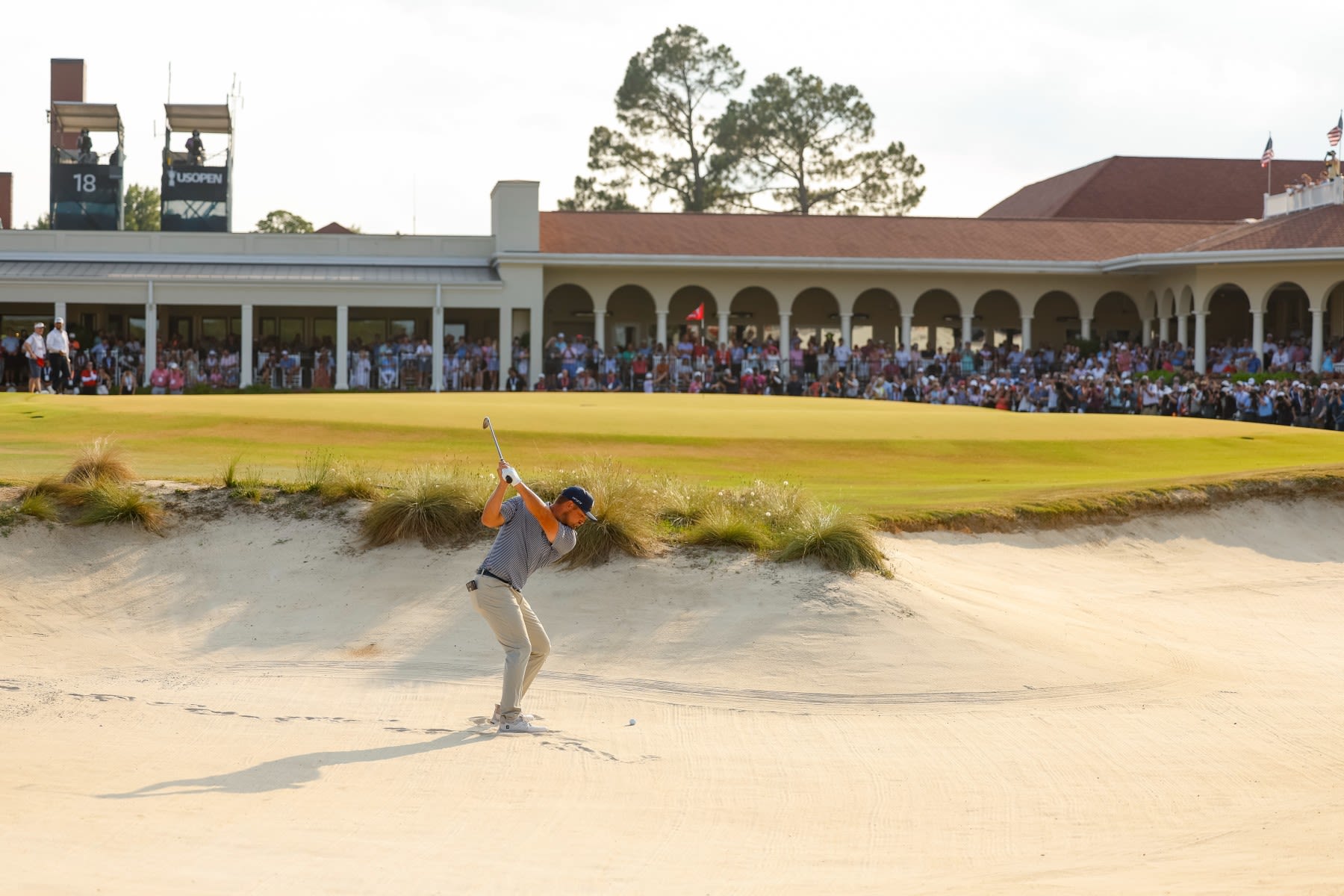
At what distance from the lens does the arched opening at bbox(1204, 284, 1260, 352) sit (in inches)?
1758

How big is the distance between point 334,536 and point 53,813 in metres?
5.86

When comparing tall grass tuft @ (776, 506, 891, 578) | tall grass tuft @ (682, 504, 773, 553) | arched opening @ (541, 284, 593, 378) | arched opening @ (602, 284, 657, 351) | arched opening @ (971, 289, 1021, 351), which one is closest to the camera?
tall grass tuft @ (776, 506, 891, 578)

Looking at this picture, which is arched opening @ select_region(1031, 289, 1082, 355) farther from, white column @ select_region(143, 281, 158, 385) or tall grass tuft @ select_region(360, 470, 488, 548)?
tall grass tuft @ select_region(360, 470, 488, 548)

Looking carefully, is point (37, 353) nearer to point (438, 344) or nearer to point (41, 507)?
point (438, 344)

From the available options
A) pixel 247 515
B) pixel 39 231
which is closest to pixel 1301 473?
pixel 247 515

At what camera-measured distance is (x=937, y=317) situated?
4756 centimetres

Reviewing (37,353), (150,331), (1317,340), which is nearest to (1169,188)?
(1317,340)

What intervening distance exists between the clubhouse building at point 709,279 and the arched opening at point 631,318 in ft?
0.17

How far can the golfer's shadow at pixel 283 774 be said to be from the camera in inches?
287

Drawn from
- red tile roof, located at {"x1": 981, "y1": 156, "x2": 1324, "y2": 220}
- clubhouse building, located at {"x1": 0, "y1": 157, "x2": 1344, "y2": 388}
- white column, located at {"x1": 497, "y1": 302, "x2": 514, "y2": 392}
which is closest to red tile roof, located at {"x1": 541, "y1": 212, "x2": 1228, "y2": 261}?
clubhouse building, located at {"x1": 0, "y1": 157, "x2": 1344, "y2": 388}

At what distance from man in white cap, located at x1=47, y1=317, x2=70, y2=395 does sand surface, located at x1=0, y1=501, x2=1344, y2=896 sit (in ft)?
54.8

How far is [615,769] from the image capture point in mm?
7973

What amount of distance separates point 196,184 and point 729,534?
38.9 metres

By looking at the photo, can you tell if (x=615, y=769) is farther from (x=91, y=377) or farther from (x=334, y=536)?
(x=91, y=377)
